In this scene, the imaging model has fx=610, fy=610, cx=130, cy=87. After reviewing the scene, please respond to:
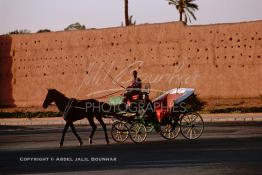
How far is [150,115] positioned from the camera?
1598cm

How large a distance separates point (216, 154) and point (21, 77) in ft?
93.9

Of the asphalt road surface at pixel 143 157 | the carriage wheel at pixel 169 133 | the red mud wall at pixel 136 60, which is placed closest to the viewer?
the asphalt road surface at pixel 143 157

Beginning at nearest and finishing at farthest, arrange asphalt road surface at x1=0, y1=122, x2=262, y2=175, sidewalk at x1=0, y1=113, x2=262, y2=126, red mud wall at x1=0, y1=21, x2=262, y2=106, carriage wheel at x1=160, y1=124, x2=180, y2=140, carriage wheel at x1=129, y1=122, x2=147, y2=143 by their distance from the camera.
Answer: asphalt road surface at x1=0, y1=122, x2=262, y2=175 → carriage wheel at x1=129, y1=122, x2=147, y2=143 → carriage wheel at x1=160, y1=124, x2=180, y2=140 → sidewalk at x1=0, y1=113, x2=262, y2=126 → red mud wall at x1=0, y1=21, x2=262, y2=106

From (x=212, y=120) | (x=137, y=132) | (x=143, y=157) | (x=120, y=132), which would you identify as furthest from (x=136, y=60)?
(x=143, y=157)

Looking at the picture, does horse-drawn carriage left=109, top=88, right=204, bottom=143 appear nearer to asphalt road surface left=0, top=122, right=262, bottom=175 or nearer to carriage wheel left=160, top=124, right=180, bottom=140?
carriage wheel left=160, top=124, right=180, bottom=140

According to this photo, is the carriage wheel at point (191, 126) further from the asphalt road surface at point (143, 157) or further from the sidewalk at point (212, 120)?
the sidewalk at point (212, 120)

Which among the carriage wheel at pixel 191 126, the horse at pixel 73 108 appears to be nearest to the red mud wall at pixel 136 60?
A: the carriage wheel at pixel 191 126

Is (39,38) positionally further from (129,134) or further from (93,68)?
(129,134)

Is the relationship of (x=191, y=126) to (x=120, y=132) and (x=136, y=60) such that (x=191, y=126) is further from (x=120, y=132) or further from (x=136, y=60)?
(x=136, y=60)

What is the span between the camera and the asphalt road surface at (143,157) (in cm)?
1051

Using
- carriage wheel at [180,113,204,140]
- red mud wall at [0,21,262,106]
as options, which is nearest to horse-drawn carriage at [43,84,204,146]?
carriage wheel at [180,113,204,140]

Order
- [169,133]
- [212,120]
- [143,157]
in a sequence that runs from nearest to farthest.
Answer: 1. [143,157]
2. [169,133]
3. [212,120]

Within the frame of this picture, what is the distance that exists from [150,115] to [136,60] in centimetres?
2021

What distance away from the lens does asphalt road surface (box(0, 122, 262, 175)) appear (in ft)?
34.5
